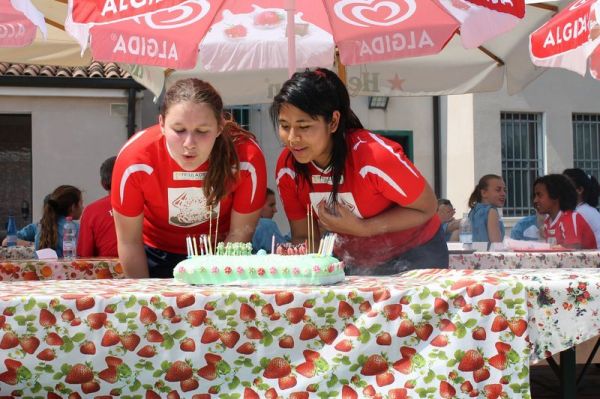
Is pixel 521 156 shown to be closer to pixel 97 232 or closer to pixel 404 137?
pixel 404 137

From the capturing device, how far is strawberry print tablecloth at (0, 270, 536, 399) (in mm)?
2316

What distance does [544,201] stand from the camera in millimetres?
7035

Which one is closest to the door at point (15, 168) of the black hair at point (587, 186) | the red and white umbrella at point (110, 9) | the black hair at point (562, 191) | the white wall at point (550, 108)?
the white wall at point (550, 108)

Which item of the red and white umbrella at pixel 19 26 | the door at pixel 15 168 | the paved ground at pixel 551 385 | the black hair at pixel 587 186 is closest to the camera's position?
the red and white umbrella at pixel 19 26

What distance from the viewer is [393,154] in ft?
10.7

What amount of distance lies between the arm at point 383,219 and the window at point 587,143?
12878mm

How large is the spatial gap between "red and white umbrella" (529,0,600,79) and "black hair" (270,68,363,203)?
7.32 feet

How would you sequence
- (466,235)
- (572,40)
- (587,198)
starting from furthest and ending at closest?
(587,198)
(466,235)
(572,40)

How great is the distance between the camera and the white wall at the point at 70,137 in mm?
13336

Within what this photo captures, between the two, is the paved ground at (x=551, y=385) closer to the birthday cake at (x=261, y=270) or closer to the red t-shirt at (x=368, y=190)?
the red t-shirt at (x=368, y=190)

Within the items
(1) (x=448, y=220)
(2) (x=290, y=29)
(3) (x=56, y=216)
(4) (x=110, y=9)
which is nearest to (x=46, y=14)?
(3) (x=56, y=216)

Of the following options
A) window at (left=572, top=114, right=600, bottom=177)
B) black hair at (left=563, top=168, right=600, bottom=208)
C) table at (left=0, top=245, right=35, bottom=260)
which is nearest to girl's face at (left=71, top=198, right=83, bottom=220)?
table at (left=0, top=245, right=35, bottom=260)

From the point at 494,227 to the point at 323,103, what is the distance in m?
4.76

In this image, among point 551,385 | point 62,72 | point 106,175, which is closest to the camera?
point 551,385
